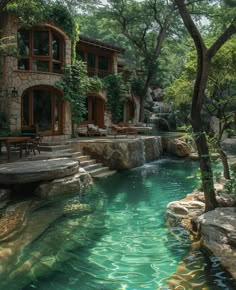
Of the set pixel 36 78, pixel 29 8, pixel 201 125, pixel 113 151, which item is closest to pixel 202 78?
pixel 201 125

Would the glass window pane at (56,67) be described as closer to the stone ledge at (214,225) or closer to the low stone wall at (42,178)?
the low stone wall at (42,178)

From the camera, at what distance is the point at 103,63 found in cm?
2467

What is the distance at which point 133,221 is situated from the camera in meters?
8.33

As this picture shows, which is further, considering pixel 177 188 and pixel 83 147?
pixel 83 147

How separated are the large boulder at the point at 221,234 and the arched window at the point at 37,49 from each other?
14.1 metres

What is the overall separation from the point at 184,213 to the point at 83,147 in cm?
826

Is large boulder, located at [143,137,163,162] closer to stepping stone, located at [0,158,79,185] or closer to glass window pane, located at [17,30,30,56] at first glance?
stepping stone, located at [0,158,79,185]

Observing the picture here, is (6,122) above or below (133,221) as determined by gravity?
above

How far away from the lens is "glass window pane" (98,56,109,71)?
24369mm

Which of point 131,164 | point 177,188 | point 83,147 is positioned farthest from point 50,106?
point 177,188

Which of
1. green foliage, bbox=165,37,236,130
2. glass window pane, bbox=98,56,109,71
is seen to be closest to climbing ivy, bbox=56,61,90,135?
glass window pane, bbox=98,56,109,71

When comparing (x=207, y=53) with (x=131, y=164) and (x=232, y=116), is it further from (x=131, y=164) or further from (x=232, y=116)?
(x=131, y=164)

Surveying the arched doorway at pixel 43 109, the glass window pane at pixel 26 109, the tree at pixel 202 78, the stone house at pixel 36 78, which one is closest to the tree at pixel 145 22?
the stone house at pixel 36 78

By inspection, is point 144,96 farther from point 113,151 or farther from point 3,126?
point 3,126
